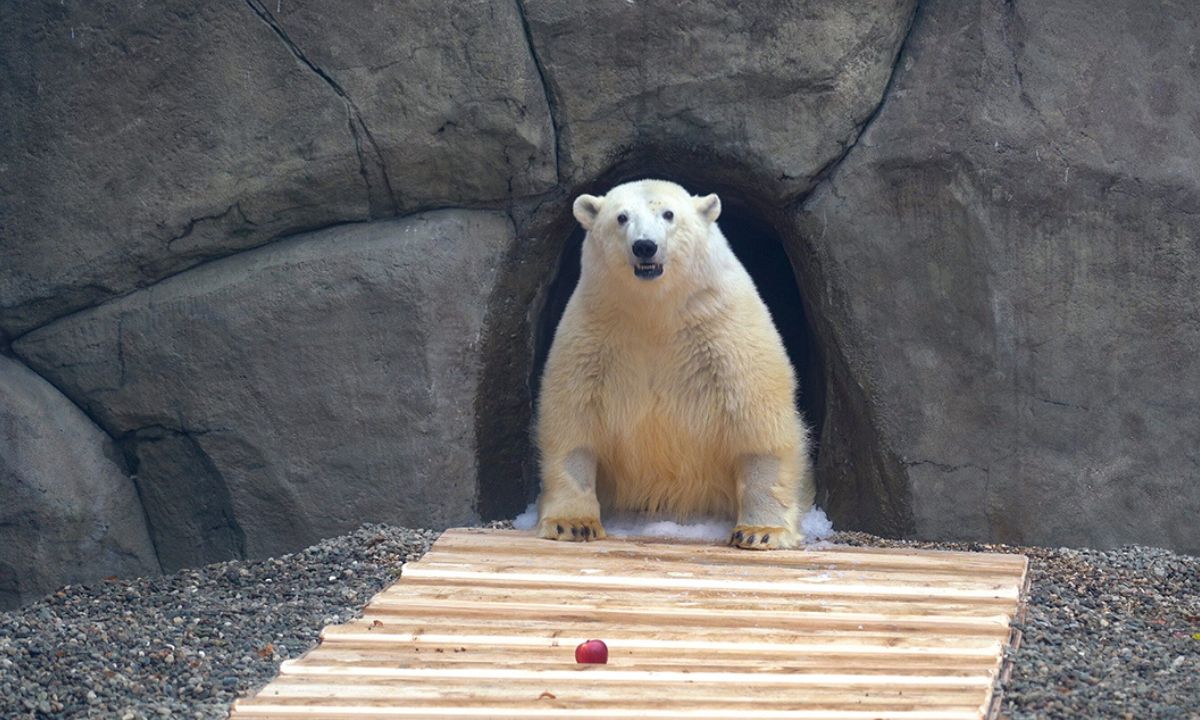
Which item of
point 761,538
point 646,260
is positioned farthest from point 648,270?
point 761,538

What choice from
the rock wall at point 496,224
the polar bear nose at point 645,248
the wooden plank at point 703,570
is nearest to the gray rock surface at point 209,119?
the rock wall at point 496,224

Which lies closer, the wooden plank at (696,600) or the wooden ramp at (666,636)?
the wooden ramp at (666,636)

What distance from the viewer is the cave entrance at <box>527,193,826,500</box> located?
25.4 feet

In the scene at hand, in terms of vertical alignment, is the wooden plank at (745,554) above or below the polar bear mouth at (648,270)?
below

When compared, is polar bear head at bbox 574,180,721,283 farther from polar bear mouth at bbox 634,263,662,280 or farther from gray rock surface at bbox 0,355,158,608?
gray rock surface at bbox 0,355,158,608

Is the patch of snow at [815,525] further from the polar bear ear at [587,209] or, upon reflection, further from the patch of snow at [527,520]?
the polar bear ear at [587,209]

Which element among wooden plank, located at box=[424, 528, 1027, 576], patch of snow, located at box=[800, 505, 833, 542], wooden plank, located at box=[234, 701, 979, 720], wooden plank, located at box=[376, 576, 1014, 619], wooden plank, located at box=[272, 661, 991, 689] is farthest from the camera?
patch of snow, located at box=[800, 505, 833, 542]

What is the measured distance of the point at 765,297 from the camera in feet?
28.4

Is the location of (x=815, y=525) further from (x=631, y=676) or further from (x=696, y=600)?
(x=631, y=676)

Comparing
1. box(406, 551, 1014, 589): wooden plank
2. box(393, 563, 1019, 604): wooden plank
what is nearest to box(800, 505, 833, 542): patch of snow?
box(406, 551, 1014, 589): wooden plank

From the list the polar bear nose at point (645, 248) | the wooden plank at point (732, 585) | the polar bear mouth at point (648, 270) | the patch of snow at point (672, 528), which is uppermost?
the polar bear nose at point (645, 248)

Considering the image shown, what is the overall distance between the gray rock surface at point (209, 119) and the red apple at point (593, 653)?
269 cm

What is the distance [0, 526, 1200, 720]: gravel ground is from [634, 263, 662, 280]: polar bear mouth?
1.43 m

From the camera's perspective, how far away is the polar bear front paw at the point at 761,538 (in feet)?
21.2
